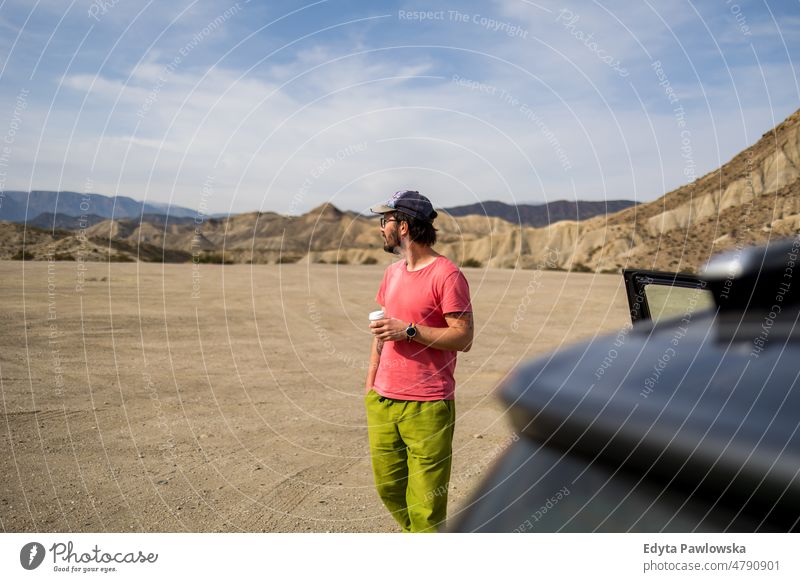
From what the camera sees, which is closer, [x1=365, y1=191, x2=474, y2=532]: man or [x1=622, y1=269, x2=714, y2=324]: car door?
[x1=622, y1=269, x2=714, y2=324]: car door

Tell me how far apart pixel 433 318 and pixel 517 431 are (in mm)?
1973

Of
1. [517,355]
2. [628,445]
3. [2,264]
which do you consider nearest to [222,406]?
[517,355]

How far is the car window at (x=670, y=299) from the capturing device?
1889 millimetres

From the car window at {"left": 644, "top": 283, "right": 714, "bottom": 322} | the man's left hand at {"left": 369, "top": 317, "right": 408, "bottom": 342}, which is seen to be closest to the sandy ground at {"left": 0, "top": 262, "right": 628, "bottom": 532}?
the car window at {"left": 644, "top": 283, "right": 714, "bottom": 322}

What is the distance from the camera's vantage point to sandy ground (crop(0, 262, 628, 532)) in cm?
466

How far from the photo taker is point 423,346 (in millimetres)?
3266

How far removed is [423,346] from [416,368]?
0.11 meters

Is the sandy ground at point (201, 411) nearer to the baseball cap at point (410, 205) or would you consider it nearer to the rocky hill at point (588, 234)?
the baseball cap at point (410, 205)

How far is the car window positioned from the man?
127 cm

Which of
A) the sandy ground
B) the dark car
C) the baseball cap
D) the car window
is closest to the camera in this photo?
the dark car

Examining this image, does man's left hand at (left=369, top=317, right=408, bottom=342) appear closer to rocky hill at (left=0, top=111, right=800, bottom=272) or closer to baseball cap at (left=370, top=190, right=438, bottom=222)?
baseball cap at (left=370, top=190, right=438, bottom=222)
